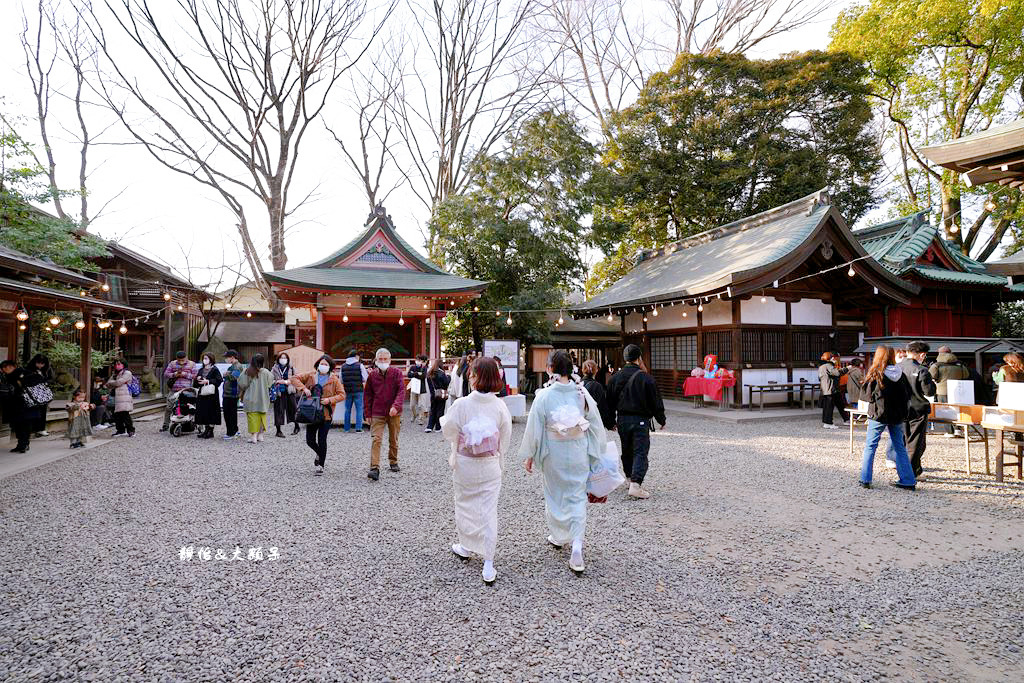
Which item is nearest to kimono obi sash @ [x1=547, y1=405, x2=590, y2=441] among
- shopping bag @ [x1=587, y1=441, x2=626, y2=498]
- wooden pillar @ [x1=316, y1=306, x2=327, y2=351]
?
shopping bag @ [x1=587, y1=441, x2=626, y2=498]

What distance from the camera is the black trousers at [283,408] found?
9.95 m

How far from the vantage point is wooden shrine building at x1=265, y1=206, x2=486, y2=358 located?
14727 mm

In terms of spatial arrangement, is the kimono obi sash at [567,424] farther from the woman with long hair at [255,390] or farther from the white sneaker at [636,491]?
the woman with long hair at [255,390]

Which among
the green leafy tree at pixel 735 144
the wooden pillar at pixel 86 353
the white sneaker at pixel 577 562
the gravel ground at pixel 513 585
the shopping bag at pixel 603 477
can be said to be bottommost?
the gravel ground at pixel 513 585

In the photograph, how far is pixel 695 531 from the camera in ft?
14.9

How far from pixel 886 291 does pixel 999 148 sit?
11878mm

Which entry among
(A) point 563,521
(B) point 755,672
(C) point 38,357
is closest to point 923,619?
(B) point 755,672

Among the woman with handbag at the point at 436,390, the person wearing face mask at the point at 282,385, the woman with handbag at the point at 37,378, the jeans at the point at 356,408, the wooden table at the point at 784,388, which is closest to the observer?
the woman with handbag at the point at 37,378

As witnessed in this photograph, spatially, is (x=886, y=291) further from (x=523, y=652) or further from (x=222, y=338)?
(x=222, y=338)

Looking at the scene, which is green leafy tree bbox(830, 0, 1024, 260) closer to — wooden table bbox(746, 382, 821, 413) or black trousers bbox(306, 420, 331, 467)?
wooden table bbox(746, 382, 821, 413)

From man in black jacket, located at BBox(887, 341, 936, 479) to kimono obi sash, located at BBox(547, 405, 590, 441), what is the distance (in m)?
4.45

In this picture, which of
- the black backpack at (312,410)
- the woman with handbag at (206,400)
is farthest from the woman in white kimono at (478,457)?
the woman with handbag at (206,400)

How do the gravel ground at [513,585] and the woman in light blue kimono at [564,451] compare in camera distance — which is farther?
the woman in light blue kimono at [564,451]

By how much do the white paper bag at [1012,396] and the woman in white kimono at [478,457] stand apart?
5.71m
